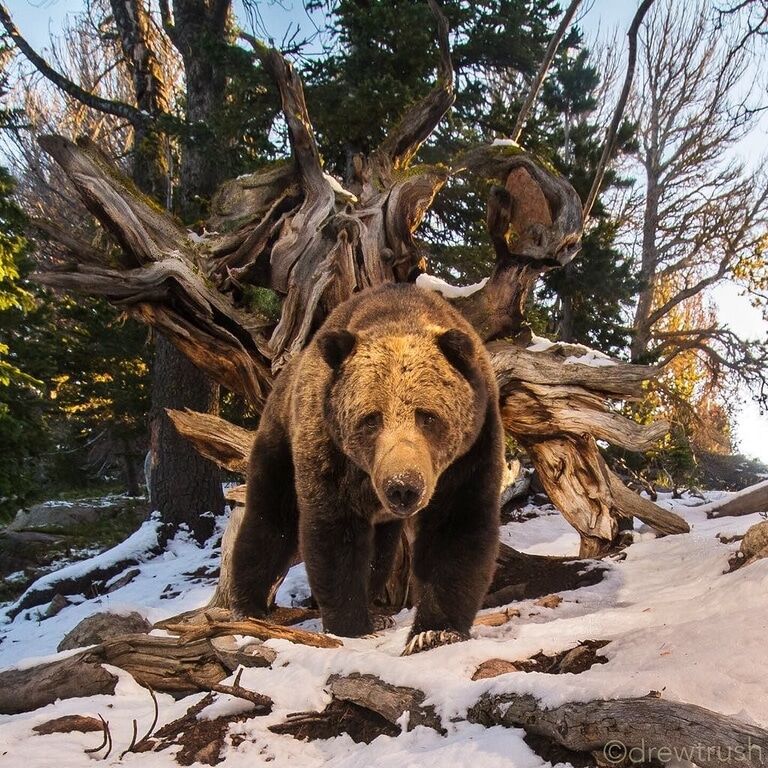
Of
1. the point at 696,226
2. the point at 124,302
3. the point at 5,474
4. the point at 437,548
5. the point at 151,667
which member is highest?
the point at 696,226

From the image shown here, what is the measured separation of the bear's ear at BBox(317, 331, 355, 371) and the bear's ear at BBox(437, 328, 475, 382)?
48 cm

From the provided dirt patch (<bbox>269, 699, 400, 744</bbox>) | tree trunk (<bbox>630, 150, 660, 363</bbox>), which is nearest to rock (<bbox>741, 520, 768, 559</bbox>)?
dirt patch (<bbox>269, 699, 400, 744</bbox>)

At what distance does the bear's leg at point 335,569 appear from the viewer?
3.69 meters

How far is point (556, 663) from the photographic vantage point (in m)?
2.71

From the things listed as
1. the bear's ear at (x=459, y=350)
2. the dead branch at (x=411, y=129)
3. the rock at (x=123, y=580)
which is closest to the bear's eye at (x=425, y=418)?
the bear's ear at (x=459, y=350)

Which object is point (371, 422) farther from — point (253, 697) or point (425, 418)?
point (253, 697)

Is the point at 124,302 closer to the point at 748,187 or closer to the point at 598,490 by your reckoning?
the point at 598,490

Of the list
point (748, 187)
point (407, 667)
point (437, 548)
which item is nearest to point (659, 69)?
point (748, 187)

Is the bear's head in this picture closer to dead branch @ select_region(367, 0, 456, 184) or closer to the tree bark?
dead branch @ select_region(367, 0, 456, 184)

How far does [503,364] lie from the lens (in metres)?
5.70

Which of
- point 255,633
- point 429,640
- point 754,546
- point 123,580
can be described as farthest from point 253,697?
point 123,580

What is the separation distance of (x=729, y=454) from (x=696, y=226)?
8.02 meters

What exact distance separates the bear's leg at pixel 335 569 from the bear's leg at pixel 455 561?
37 cm

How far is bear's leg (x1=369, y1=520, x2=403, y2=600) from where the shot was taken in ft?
16.1
